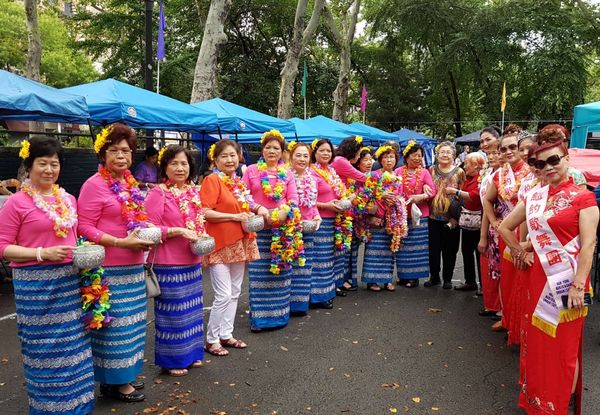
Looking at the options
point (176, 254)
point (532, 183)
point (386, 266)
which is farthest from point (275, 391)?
point (386, 266)

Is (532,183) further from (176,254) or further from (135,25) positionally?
(135,25)

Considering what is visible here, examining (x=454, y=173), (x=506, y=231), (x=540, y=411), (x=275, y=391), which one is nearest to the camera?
(x=540, y=411)

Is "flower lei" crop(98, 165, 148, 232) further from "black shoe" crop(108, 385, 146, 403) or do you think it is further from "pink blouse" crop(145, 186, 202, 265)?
"black shoe" crop(108, 385, 146, 403)

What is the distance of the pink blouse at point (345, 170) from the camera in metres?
6.39

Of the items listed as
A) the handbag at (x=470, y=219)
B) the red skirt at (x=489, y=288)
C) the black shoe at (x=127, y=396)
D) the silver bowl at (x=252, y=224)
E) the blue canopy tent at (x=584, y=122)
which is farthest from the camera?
the blue canopy tent at (x=584, y=122)

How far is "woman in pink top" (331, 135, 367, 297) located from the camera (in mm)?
6406

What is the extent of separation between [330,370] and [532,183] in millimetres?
2225

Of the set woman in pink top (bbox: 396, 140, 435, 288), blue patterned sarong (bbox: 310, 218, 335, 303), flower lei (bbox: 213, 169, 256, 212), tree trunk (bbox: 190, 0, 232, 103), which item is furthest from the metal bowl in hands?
tree trunk (bbox: 190, 0, 232, 103)

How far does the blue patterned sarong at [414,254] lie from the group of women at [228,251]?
0.75 m

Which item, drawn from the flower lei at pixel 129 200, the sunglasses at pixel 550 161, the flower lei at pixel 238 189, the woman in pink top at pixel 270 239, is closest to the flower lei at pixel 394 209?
the woman in pink top at pixel 270 239

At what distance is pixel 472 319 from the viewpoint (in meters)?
5.73

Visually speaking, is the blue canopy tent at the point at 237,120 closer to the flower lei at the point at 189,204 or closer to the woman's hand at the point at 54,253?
the flower lei at the point at 189,204

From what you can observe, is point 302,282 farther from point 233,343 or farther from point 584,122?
point 584,122

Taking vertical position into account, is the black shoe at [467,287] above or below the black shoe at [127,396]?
below
